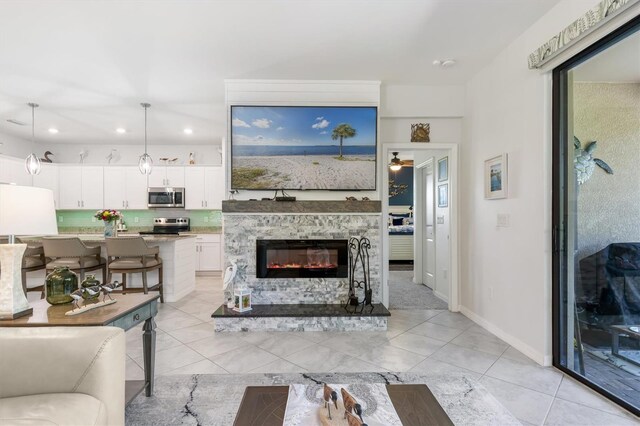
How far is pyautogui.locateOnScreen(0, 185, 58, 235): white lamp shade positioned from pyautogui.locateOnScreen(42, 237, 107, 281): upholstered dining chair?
111 inches

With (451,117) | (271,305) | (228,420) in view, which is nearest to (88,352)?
(228,420)

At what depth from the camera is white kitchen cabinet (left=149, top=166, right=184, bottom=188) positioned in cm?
658

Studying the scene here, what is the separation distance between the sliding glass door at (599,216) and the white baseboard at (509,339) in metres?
0.12

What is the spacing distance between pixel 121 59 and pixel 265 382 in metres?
3.28

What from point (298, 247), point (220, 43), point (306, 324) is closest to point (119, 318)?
point (306, 324)

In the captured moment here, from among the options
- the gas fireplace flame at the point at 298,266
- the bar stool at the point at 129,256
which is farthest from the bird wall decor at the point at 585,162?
the bar stool at the point at 129,256

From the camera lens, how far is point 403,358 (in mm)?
2721

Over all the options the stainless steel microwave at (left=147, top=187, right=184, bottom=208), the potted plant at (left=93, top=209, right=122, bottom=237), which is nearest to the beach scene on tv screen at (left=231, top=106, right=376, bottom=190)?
the potted plant at (left=93, top=209, right=122, bottom=237)

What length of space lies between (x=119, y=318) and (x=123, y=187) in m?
5.71

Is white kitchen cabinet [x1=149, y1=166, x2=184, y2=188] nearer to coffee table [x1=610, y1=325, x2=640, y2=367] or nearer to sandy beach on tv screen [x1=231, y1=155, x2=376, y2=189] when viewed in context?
sandy beach on tv screen [x1=231, y1=155, x2=376, y2=189]

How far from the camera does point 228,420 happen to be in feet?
6.13

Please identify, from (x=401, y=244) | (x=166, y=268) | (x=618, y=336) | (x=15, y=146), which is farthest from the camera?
(x=401, y=244)

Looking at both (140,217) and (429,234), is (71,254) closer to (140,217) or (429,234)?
(140,217)

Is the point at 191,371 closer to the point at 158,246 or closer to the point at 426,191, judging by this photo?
the point at 158,246
